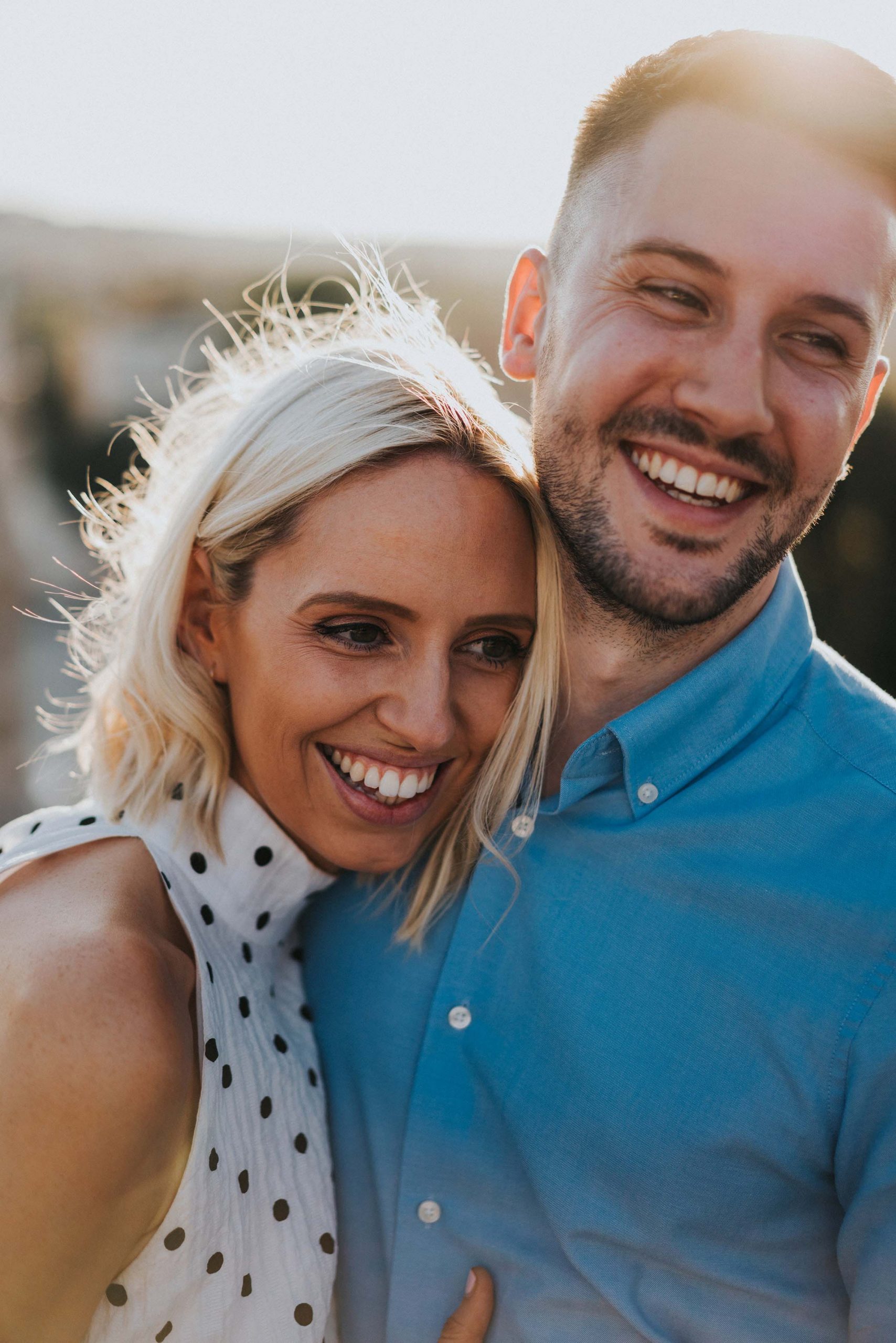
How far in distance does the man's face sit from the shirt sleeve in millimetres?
779

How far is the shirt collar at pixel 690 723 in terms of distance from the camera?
2.01m

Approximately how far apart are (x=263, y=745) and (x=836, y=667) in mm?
1147

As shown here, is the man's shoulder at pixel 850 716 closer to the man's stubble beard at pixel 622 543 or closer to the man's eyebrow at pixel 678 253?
the man's stubble beard at pixel 622 543

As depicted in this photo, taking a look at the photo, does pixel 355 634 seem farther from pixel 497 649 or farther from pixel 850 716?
pixel 850 716

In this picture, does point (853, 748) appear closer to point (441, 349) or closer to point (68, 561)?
point (441, 349)

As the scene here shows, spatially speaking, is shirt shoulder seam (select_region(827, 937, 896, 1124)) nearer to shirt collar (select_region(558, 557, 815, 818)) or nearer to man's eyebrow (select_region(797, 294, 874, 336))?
shirt collar (select_region(558, 557, 815, 818))

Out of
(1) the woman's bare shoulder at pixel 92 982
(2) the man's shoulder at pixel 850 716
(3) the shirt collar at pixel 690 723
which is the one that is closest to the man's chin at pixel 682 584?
(3) the shirt collar at pixel 690 723

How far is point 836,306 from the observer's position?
1909mm

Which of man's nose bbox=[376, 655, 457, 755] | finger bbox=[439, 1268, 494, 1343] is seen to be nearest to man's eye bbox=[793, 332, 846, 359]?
man's nose bbox=[376, 655, 457, 755]

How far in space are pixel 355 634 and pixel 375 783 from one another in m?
0.30

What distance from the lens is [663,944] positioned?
6.20 feet

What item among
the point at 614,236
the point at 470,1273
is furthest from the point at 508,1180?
the point at 614,236

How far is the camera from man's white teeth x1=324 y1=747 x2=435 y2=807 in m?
2.12

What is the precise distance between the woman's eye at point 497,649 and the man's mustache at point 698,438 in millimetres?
454
